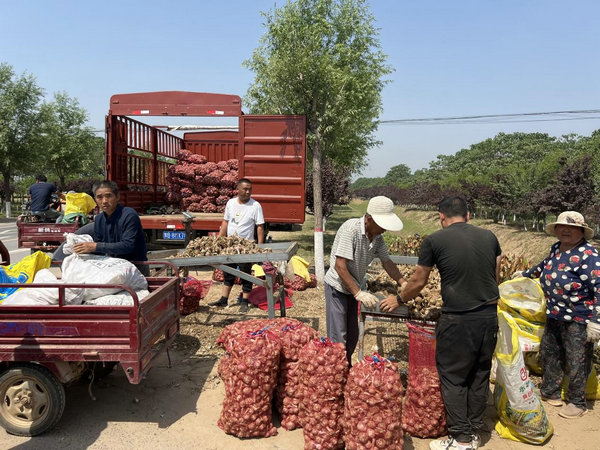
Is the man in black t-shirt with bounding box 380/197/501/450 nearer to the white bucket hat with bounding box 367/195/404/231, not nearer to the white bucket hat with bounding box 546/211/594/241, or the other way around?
the white bucket hat with bounding box 367/195/404/231

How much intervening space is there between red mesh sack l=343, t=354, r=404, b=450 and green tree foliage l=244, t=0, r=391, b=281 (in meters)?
5.23

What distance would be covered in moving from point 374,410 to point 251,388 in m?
0.91

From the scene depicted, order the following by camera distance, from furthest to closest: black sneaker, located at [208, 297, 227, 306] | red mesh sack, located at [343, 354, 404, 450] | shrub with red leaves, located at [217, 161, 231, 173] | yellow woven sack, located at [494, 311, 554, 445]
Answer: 1. shrub with red leaves, located at [217, 161, 231, 173]
2. black sneaker, located at [208, 297, 227, 306]
3. yellow woven sack, located at [494, 311, 554, 445]
4. red mesh sack, located at [343, 354, 404, 450]

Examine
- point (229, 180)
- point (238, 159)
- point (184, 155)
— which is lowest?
point (229, 180)

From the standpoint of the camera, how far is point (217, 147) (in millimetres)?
11344

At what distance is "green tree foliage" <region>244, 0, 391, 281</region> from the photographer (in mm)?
7777

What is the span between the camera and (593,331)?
3363 millimetres

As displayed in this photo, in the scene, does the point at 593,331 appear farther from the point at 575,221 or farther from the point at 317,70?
the point at 317,70

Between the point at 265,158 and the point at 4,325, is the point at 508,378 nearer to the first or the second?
the point at 4,325

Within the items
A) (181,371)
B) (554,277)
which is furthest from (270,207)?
(554,277)

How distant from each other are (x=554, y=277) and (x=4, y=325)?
14.4 feet

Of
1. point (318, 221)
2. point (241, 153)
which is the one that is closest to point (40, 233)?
point (241, 153)

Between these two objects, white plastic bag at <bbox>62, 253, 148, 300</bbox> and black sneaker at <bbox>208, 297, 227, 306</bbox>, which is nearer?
white plastic bag at <bbox>62, 253, 148, 300</bbox>

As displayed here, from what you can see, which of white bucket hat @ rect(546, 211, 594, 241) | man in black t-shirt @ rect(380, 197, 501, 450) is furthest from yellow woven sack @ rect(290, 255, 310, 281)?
white bucket hat @ rect(546, 211, 594, 241)
